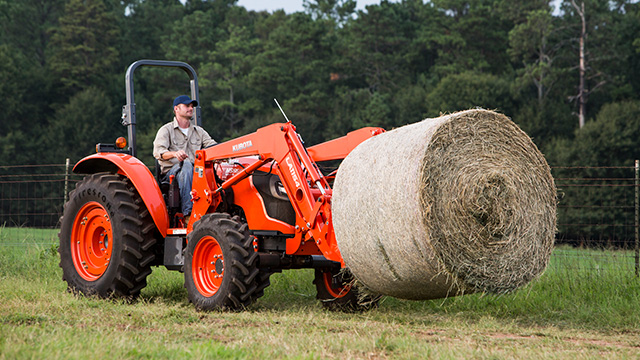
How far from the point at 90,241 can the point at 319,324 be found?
3.36 m

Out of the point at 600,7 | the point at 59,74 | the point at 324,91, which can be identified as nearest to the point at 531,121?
the point at 600,7

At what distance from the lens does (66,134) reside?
142ft

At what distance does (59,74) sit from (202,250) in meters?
43.7

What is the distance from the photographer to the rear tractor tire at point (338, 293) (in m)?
7.74

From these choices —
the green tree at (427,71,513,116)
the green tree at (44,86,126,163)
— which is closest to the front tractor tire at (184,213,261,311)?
the green tree at (427,71,513,116)

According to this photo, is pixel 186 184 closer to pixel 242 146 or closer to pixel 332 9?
pixel 242 146

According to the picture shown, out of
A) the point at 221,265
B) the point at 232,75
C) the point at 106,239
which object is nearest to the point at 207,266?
the point at 221,265

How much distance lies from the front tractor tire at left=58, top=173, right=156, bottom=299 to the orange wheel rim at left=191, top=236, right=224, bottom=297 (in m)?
0.77

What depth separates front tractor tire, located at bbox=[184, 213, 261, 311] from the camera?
6859mm

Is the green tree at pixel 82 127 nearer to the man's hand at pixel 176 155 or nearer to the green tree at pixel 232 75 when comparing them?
the green tree at pixel 232 75

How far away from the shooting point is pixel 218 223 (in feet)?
23.3

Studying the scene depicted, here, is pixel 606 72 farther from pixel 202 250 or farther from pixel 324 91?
pixel 202 250

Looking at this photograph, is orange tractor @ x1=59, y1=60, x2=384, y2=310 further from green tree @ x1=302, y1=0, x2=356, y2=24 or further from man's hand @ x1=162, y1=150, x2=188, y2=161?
green tree @ x1=302, y1=0, x2=356, y2=24

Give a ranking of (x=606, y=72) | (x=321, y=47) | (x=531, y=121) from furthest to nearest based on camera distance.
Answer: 1. (x=321, y=47)
2. (x=606, y=72)
3. (x=531, y=121)
